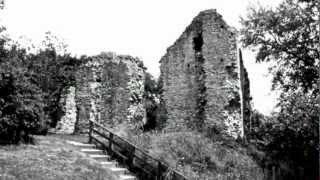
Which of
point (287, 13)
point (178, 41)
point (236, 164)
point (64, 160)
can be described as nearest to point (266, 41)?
point (287, 13)

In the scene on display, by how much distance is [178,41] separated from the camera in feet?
63.2

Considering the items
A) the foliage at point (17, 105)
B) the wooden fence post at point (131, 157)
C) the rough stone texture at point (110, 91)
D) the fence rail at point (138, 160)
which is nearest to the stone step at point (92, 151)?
the fence rail at point (138, 160)

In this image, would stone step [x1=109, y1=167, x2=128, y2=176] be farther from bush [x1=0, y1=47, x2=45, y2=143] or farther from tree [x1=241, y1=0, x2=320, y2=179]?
tree [x1=241, y1=0, x2=320, y2=179]

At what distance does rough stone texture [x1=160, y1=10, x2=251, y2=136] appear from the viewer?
16.8 m

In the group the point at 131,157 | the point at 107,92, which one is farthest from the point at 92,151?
the point at 107,92

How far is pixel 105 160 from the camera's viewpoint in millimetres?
12195

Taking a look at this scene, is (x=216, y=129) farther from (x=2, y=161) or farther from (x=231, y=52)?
(x=2, y=161)

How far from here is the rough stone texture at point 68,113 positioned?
68.1 feet

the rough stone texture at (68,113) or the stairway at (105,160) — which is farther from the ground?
the rough stone texture at (68,113)

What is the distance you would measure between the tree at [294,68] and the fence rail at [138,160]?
21.0ft

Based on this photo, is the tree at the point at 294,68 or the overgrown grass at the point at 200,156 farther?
the tree at the point at 294,68

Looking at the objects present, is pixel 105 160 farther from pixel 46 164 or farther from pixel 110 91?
pixel 110 91

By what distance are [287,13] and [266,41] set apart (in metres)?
1.80

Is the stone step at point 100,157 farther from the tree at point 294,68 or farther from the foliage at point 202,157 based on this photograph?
the tree at point 294,68
